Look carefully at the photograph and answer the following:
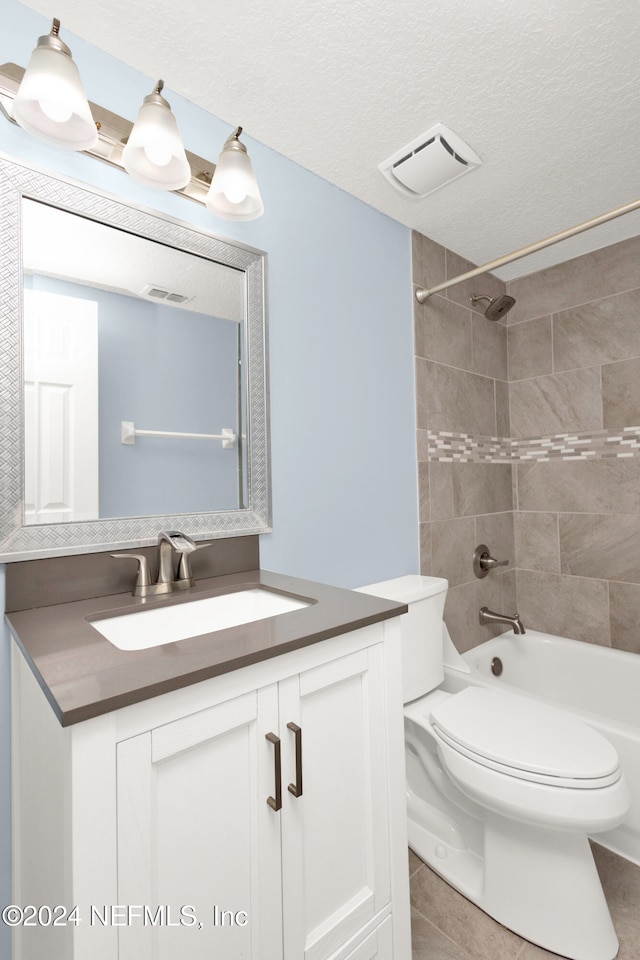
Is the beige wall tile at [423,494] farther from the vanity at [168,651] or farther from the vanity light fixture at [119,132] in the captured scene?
the vanity light fixture at [119,132]

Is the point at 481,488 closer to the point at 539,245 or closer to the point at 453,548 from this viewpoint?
the point at 453,548

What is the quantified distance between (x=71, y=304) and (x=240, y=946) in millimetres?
1290

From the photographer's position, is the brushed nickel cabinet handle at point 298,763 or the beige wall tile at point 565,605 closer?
the brushed nickel cabinet handle at point 298,763

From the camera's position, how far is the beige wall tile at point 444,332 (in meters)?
2.01

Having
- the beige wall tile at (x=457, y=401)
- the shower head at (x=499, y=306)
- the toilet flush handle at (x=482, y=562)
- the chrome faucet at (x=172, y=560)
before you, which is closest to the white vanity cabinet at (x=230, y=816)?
the chrome faucet at (x=172, y=560)

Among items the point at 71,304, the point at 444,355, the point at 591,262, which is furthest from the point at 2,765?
the point at 591,262

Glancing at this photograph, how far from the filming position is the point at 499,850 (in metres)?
1.30

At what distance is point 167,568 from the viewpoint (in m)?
1.14

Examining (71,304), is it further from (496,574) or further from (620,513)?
(620,513)

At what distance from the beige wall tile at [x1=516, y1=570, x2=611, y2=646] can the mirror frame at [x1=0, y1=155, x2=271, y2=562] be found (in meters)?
1.73

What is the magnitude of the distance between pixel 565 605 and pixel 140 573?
2.12m

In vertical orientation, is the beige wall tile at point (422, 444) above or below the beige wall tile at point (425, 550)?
above

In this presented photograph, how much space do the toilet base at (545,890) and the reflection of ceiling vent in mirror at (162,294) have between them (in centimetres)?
170

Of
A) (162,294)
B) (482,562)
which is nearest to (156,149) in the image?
(162,294)
